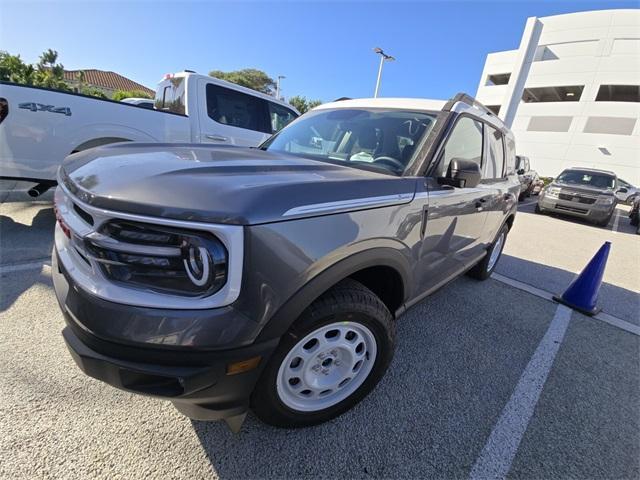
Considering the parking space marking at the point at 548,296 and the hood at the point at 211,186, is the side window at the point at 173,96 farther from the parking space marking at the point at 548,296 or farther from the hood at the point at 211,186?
the parking space marking at the point at 548,296

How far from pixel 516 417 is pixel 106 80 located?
61.5 meters

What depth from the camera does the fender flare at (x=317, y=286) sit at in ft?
4.34

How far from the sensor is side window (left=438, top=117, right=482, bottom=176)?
2.25 meters

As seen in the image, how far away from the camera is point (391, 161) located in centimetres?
218

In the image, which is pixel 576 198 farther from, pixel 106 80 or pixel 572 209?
pixel 106 80

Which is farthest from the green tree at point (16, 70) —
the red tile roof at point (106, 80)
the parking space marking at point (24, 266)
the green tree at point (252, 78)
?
the parking space marking at point (24, 266)

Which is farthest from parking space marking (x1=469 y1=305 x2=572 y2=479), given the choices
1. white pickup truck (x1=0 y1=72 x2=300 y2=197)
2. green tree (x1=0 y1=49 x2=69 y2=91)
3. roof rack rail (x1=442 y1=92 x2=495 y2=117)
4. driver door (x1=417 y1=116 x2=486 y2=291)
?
green tree (x1=0 y1=49 x2=69 y2=91)

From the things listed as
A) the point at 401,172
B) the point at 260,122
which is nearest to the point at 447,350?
the point at 401,172

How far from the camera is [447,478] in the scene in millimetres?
1625

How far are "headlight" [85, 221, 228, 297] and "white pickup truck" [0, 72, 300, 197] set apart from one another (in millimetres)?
3654

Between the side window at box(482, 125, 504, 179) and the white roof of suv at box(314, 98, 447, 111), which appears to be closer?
the white roof of suv at box(314, 98, 447, 111)

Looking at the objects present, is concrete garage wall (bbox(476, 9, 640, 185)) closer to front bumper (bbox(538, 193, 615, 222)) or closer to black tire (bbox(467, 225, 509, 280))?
front bumper (bbox(538, 193, 615, 222))

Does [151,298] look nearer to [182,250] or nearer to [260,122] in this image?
[182,250]

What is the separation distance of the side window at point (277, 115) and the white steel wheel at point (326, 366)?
524 cm
